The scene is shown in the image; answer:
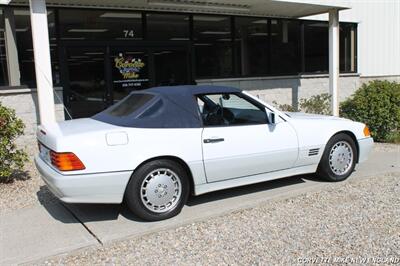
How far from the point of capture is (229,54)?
39.5 ft

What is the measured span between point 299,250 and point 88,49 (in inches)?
291

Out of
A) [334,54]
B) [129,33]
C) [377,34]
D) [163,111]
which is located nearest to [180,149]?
[163,111]

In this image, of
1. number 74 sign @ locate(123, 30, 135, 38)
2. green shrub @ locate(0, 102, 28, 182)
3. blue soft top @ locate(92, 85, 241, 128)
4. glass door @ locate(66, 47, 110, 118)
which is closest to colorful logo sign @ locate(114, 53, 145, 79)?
glass door @ locate(66, 47, 110, 118)

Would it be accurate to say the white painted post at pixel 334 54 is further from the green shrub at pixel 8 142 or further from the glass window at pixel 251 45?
the green shrub at pixel 8 142

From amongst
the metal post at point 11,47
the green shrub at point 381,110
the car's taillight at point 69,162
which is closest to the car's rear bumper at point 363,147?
the car's taillight at point 69,162

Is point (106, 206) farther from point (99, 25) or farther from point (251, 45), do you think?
point (251, 45)

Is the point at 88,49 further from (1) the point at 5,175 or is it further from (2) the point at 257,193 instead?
(2) the point at 257,193

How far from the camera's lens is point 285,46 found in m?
13.3

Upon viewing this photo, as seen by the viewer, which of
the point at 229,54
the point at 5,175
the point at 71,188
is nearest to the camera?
the point at 71,188

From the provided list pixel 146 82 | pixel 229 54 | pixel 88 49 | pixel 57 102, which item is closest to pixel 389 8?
pixel 229 54

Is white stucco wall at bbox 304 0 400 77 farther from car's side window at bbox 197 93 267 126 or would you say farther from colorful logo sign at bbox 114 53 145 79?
car's side window at bbox 197 93 267 126

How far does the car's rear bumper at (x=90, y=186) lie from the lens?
4.31 meters

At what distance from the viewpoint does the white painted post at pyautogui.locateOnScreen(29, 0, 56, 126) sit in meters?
7.50

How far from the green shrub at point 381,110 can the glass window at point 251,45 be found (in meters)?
3.23
